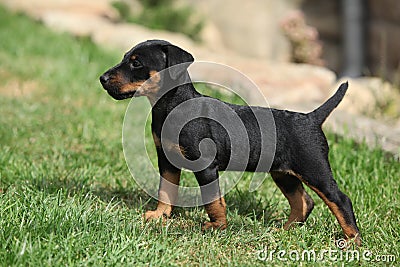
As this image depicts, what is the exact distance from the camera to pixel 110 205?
3.81m

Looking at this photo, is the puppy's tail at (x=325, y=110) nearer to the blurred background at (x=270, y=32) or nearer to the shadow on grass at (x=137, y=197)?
the shadow on grass at (x=137, y=197)

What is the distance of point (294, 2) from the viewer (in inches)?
400

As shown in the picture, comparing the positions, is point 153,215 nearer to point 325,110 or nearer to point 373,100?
point 325,110

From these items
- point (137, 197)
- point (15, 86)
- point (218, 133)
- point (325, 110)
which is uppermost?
point (325, 110)

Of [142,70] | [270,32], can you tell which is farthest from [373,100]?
[142,70]

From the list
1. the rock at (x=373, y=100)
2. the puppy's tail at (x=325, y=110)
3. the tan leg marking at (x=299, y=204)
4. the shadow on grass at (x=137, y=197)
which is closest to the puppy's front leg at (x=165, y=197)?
the shadow on grass at (x=137, y=197)

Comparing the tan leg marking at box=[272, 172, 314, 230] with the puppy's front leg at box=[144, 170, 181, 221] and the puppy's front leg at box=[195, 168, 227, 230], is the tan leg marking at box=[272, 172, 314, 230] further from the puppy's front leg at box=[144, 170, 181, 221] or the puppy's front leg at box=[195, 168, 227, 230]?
the puppy's front leg at box=[144, 170, 181, 221]

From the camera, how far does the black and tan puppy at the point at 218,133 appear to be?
3393 millimetres

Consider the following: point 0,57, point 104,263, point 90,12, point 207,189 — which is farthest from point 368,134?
point 90,12

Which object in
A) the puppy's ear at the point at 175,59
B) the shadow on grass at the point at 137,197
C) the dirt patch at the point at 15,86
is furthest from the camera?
the dirt patch at the point at 15,86

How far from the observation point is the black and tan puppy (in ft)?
11.1

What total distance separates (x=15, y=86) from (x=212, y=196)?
4.36m

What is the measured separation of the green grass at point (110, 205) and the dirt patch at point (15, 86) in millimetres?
155

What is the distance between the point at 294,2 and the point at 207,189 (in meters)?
7.29
